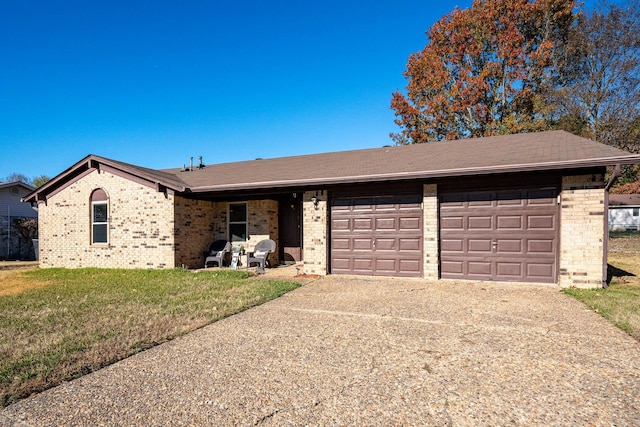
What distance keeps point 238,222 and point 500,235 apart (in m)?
8.47

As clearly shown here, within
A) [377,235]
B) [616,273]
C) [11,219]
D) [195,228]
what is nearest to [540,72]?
[616,273]

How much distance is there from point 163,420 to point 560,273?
8.30m

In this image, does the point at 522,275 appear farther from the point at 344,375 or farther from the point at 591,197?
the point at 344,375

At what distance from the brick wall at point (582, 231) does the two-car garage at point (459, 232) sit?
0.22 meters

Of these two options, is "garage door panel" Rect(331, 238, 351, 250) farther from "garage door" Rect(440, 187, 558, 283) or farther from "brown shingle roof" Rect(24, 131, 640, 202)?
"garage door" Rect(440, 187, 558, 283)

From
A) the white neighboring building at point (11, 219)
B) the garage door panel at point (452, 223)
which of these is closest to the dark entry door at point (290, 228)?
the garage door panel at point (452, 223)

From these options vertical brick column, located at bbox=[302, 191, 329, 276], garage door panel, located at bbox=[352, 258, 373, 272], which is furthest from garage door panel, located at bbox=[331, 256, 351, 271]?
vertical brick column, located at bbox=[302, 191, 329, 276]

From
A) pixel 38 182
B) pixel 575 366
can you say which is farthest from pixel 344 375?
pixel 38 182

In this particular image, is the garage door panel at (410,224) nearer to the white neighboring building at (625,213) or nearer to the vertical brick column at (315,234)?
the vertical brick column at (315,234)

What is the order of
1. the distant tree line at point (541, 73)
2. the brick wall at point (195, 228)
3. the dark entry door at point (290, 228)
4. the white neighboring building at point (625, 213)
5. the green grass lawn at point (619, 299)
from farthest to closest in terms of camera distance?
the white neighboring building at point (625, 213), the distant tree line at point (541, 73), the dark entry door at point (290, 228), the brick wall at point (195, 228), the green grass lawn at point (619, 299)

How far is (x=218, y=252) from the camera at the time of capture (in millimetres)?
12273

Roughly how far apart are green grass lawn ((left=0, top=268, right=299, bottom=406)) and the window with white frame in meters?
2.44

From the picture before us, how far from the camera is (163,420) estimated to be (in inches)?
107

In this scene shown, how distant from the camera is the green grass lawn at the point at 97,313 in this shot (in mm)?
3750
